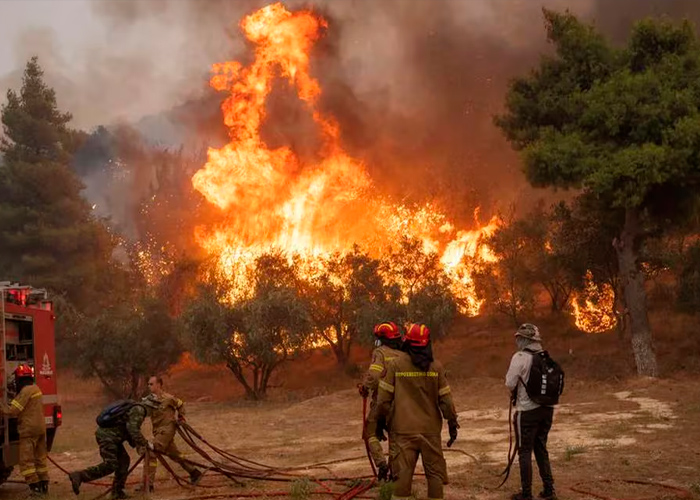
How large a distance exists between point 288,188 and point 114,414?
4162 centimetres

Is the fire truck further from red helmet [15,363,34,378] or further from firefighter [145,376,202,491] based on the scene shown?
firefighter [145,376,202,491]

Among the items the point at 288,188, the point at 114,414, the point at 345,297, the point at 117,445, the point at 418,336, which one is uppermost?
the point at 288,188

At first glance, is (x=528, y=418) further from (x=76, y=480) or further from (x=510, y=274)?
(x=510, y=274)

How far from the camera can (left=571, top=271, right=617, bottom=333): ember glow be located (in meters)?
36.2

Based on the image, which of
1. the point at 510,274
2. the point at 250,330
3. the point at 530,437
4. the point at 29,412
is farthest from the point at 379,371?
the point at 510,274

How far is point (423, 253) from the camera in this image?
4131 centimetres

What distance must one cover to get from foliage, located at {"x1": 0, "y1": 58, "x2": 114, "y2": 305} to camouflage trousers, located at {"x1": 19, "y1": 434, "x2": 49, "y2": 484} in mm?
41256

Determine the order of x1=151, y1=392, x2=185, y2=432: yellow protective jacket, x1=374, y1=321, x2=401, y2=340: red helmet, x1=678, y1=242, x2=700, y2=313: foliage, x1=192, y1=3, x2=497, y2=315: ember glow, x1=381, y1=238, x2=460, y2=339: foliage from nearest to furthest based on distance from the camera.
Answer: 1. x1=374, y1=321, x2=401, y2=340: red helmet
2. x1=151, y1=392, x2=185, y2=432: yellow protective jacket
3. x1=678, y1=242, x2=700, y2=313: foliage
4. x1=381, y1=238, x2=460, y2=339: foliage
5. x1=192, y1=3, x2=497, y2=315: ember glow

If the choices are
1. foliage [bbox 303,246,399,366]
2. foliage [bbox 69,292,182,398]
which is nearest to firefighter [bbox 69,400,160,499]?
foliage [bbox 303,246,399,366]

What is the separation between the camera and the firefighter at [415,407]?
7.56m

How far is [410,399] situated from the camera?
24.9 ft

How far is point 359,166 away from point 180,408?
45.5 metres

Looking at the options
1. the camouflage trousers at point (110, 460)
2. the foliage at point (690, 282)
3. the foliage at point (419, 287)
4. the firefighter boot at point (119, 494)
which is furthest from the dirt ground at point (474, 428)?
the foliage at point (690, 282)

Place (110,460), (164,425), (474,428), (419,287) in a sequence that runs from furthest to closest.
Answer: (419,287), (474,428), (164,425), (110,460)
